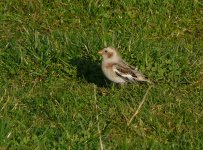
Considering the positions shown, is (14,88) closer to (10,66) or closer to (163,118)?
(10,66)

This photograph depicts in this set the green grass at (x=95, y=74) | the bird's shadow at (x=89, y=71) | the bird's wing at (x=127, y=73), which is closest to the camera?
the green grass at (x=95, y=74)

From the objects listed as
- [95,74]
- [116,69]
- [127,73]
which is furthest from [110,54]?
[95,74]

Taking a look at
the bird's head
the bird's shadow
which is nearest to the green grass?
the bird's shadow

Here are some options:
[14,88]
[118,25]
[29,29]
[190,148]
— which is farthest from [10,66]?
[190,148]

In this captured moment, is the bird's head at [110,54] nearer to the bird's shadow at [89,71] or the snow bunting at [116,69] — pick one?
the snow bunting at [116,69]

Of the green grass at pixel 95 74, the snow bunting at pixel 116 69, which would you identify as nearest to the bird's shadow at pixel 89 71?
the green grass at pixel 95 74

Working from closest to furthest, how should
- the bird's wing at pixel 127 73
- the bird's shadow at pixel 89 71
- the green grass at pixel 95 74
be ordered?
1. the green grass at pixel 95 74
2. the bird's wing at pixel 127 73
3. the bird's shadow at pixel 89 71
